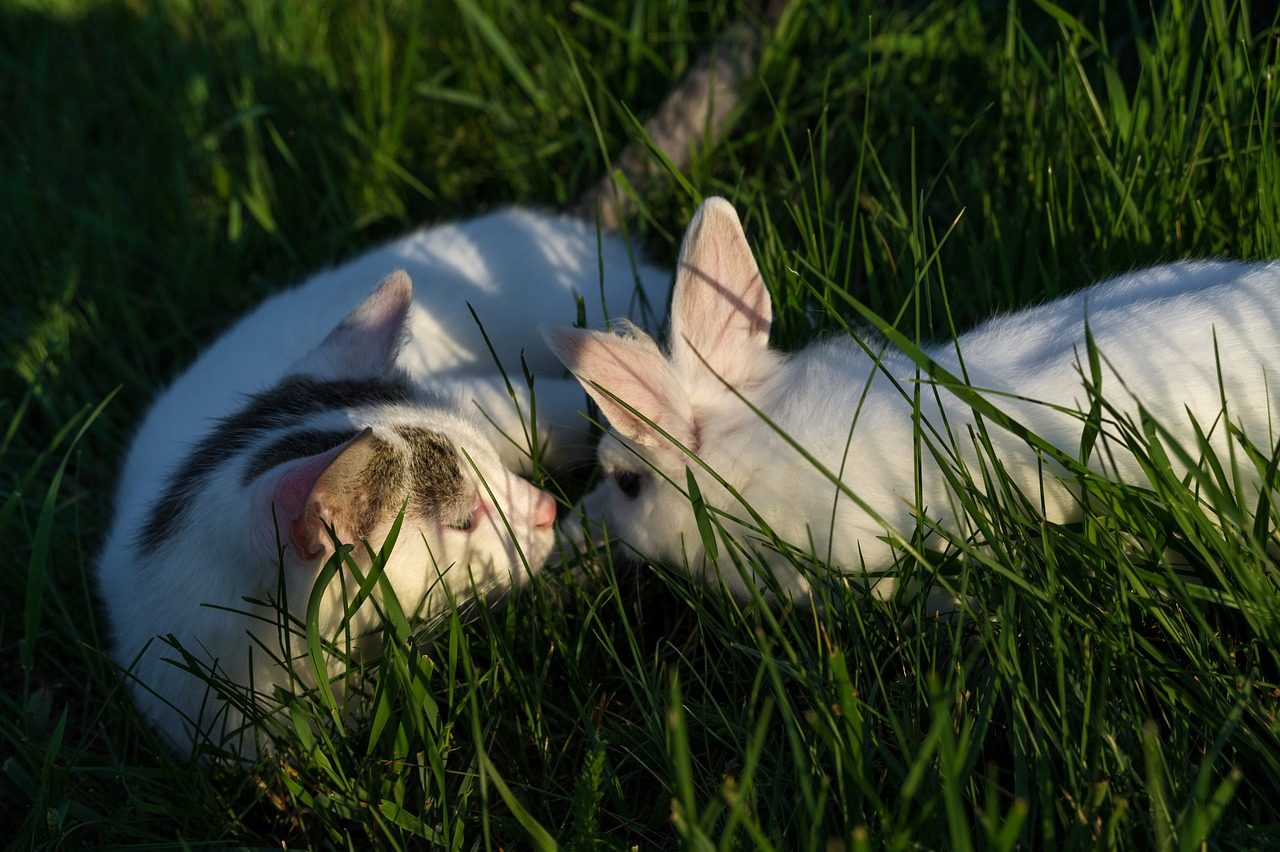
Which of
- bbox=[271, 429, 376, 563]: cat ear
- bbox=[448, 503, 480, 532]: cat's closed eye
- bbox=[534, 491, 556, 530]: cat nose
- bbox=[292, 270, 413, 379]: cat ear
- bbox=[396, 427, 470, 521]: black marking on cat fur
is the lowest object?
bbox=[534, 491, 556, 530]: cat nose

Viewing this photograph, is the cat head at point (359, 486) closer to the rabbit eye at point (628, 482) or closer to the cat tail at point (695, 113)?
the rabbit eye at point (628, 482)

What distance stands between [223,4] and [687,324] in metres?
3.71

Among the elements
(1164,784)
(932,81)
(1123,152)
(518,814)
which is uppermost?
(932,81)

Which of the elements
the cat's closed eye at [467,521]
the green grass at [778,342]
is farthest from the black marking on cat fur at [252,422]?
the cat's closed eye at [467,521]

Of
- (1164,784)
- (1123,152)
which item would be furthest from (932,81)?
(1164,784)

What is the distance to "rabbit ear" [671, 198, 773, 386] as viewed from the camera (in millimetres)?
2209

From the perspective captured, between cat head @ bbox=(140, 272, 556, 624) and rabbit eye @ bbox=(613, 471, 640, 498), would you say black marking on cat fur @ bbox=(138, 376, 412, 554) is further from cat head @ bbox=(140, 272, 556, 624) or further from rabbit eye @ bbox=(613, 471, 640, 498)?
→ rabbit eye @ bbox=(613, 471, 640, 498)

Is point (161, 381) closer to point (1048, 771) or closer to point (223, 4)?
point (223, 4)

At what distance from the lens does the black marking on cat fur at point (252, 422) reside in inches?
93.6

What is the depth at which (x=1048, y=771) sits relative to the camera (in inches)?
64.0

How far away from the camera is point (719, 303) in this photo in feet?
7.50

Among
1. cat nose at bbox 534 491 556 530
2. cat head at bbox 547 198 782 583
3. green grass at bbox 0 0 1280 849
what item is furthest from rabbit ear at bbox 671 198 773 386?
cat nose at bbox 534 491 556 530

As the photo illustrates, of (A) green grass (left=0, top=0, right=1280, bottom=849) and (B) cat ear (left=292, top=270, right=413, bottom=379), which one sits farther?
(B) cat ear (left=292, top=270, right=413, bottom=379)

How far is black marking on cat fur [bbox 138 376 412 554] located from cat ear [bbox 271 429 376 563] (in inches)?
16.2
